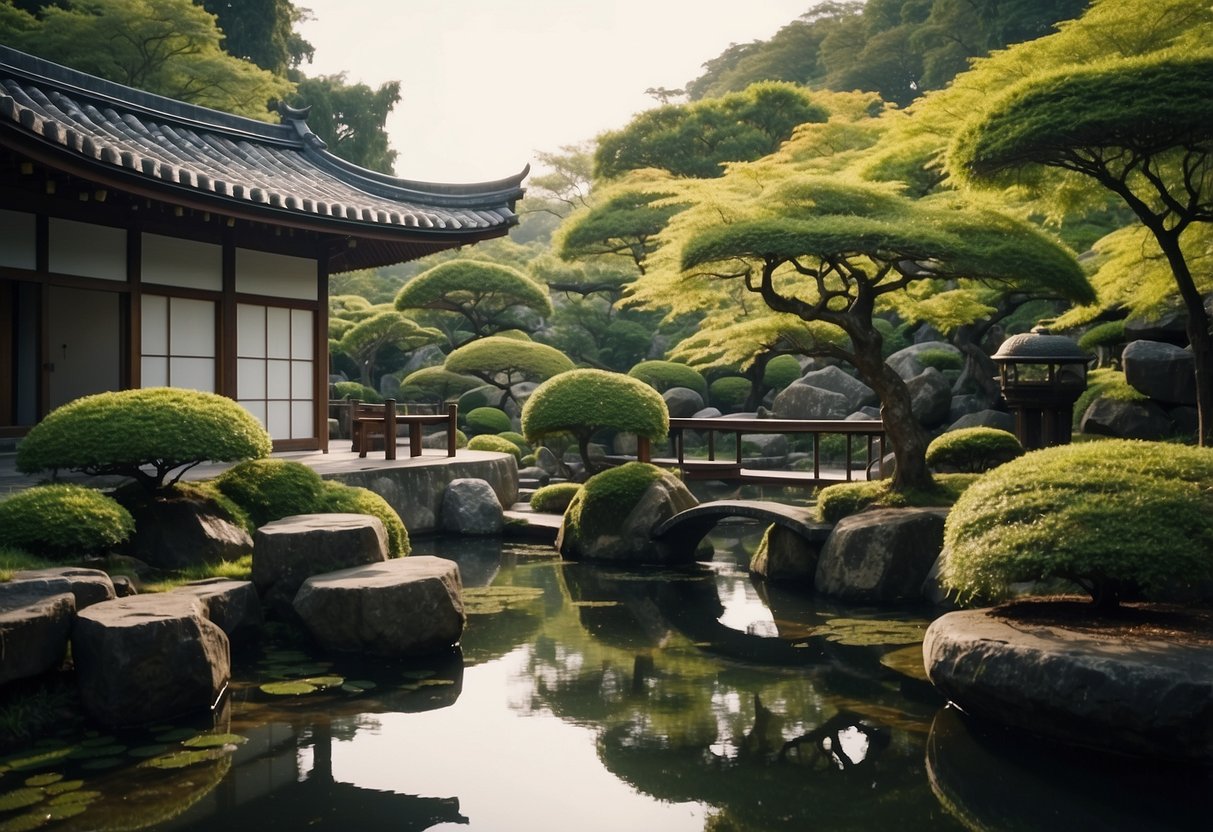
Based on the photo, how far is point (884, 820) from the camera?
186 inches

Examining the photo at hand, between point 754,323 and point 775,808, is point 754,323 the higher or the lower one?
the higher one

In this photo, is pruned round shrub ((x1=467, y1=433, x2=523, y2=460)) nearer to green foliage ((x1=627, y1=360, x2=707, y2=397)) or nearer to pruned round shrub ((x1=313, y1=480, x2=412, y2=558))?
green foliage ((x1=627, y1=360, x2=707, y2=397))

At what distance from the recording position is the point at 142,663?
592 cm

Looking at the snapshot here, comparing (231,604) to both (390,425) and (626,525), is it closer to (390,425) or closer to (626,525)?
(626,525)

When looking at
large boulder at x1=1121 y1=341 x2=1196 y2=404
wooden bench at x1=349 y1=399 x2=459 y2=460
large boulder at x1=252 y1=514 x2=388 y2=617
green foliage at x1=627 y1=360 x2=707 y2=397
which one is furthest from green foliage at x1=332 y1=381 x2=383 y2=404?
large boulder at x1=252 y1=514 x2=388 y2=617

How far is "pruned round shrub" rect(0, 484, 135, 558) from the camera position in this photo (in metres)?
7.22

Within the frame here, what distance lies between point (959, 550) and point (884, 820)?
224cm

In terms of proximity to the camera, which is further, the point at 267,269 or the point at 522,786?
the point at 267,269

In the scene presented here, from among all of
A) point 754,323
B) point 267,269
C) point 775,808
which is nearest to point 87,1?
point 267,269

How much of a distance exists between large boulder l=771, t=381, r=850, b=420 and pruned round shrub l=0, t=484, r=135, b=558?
17.3 meters

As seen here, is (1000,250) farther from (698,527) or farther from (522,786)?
(522,786)

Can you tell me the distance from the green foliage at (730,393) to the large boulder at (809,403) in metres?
2.93

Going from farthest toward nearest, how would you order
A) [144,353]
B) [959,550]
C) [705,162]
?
[705,162]
[144,353]
[959,550]

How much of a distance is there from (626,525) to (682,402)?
1303 centimetres
